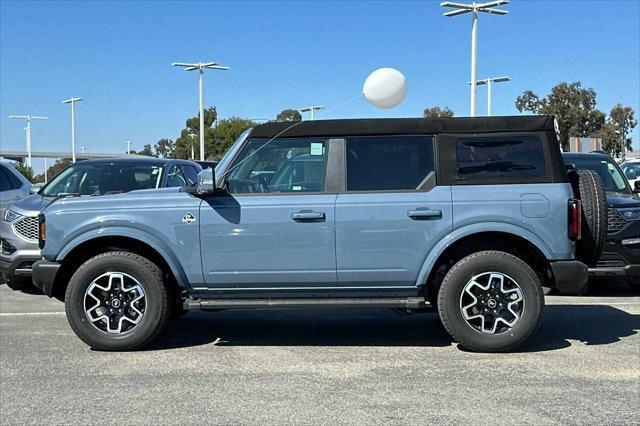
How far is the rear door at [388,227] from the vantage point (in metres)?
5.38

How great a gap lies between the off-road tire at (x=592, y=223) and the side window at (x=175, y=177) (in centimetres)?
618

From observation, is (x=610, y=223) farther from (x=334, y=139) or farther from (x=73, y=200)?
(x=73, y=200)

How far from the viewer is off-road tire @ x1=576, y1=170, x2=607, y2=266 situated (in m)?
5.61

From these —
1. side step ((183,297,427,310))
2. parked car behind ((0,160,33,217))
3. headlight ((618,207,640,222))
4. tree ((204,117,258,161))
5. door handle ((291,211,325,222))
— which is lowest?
side step ((183,297,427,310))

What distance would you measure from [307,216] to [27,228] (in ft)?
Answer: 14.6

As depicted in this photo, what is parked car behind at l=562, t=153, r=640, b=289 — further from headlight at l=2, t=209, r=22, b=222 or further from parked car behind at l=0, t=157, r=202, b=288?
headlight at l=2, t=209, r=22, b=222

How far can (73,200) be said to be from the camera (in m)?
5.70

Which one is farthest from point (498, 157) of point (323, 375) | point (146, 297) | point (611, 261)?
point (146, 297)

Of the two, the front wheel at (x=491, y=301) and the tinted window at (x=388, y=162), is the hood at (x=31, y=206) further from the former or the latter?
the front wheel at (x=491, y=301)

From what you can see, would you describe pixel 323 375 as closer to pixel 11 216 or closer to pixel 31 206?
pixel 31 206

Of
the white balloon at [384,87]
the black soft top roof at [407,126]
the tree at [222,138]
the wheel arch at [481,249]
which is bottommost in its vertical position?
the wheel arch at [481,249]

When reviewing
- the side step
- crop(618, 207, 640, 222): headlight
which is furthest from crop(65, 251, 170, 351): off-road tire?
crop(618, 207, 640, 222): headlight

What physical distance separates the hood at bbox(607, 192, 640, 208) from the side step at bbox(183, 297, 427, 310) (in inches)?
149

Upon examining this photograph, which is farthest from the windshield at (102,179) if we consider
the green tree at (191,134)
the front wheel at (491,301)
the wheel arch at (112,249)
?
the green tree at (191,134)
